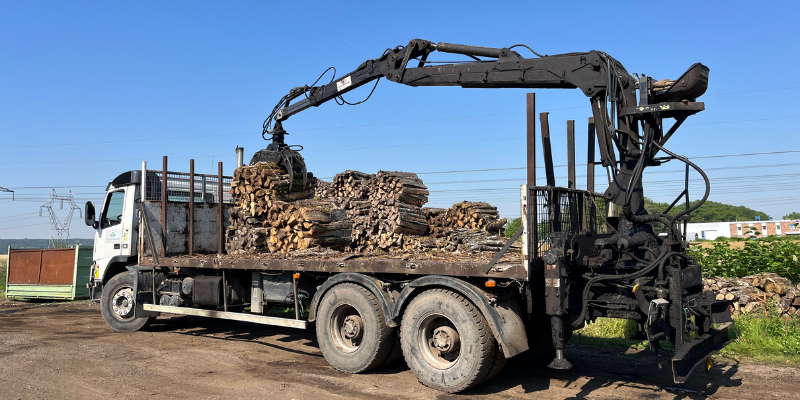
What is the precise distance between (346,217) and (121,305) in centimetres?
450

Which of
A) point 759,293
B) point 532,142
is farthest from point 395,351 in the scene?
point 759,293

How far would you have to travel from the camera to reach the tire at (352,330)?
7.25 metres

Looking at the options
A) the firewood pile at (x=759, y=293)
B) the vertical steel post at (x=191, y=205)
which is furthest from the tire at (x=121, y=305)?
the firewood pile at (x=759, y=293)

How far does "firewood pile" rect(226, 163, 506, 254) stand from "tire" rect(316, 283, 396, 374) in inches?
93.0

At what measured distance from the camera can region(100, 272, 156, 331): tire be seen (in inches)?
435

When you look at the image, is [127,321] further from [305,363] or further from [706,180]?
[706,180]

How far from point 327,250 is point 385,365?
3.11 m

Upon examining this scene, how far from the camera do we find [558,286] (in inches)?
239

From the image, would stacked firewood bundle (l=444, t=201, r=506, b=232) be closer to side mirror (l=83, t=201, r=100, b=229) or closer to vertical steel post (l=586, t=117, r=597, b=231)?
vertical steel post (l=586, t=117, r=597, b=231)

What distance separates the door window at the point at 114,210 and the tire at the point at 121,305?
107 centimetres

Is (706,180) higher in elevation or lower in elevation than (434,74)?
lower

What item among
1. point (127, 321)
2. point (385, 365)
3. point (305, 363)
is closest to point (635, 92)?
point (385, 365)

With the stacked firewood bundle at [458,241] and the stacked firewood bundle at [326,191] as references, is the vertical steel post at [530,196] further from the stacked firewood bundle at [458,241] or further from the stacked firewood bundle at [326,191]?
the stacked firewood bundle at [326,191]

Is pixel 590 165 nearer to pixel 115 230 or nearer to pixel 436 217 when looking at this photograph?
pixel 436 217
